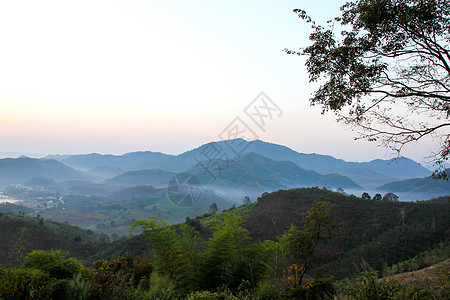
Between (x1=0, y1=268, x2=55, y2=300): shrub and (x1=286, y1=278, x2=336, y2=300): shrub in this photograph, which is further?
(x1=286, y1=278, x2=336, y2=300): shrub

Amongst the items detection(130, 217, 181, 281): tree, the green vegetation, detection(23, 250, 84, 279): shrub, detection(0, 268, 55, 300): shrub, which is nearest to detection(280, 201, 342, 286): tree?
the green vegetation

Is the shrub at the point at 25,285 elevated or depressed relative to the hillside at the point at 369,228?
elevated

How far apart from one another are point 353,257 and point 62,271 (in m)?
21.7

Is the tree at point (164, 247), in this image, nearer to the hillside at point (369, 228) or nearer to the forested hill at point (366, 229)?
the forested hill at point (366, 229)

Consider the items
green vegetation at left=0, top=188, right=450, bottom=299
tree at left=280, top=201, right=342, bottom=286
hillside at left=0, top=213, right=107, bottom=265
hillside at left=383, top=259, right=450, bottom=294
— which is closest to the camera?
green vegetation at left=0, top=188, right=450, bottom=299

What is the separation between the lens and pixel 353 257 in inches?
838

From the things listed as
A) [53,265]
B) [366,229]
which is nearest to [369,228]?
[366,229]

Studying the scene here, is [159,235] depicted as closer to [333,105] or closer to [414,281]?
[333,105]

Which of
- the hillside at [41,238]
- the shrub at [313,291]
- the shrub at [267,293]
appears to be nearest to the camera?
the shrub at [267,293]

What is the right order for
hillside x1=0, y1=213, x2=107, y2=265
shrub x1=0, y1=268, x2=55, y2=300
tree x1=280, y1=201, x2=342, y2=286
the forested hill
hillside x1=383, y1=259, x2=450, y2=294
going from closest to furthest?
shrub x1=0, y1=268, x2=55, y2=300
hillside x1=383, y1=259, x2=450, y2=294
tree x1=280, y1=201, x2=342, y2=286
the forested hill
hillside x1=0, y1=213, x2=107, y2=265

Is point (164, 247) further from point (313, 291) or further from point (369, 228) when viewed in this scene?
point (369, 228)

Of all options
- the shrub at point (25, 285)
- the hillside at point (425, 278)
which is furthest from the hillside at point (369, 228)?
the shrub at point (25, 285)

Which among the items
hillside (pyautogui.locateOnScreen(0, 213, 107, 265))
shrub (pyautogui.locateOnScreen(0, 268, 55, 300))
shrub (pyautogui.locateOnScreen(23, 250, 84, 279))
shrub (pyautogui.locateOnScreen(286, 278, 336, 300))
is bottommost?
hillside (pyautogui.locateOnScreen(0, 213, 107, 265))

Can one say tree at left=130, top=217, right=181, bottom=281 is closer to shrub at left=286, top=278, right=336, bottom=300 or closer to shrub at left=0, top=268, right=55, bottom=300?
shrub at left=0, top=268, right=55, bottom=300
